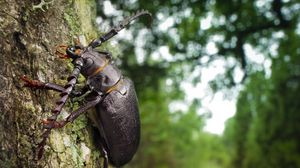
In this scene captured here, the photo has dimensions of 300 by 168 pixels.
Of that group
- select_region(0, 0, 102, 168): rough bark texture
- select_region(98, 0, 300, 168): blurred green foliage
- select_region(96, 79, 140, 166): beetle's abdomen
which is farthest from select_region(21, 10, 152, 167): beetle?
select_region(98, 0, 300, 168): blurred green foliage

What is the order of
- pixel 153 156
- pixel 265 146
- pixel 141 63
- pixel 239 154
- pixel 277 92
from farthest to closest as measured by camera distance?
pixel 153 156 < pixel 239 154 < pixel 265 146 < pixel 277 92 < pixel 141 63

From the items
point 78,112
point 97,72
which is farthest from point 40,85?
point 97,72

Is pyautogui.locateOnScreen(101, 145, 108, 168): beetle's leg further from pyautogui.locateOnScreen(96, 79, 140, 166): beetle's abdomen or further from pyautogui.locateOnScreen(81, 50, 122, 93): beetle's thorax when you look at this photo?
pyautogui.locateOnScreen(81, 50, 122, 93): beetle's thorax

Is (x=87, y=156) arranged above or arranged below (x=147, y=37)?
below

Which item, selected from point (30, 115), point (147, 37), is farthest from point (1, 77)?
point (147, 37)

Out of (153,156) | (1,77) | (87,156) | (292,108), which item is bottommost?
(87,156)

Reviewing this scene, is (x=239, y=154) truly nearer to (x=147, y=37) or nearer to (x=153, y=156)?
(x=153, y=156)

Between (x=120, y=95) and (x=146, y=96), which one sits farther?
(x=146, y=96)
